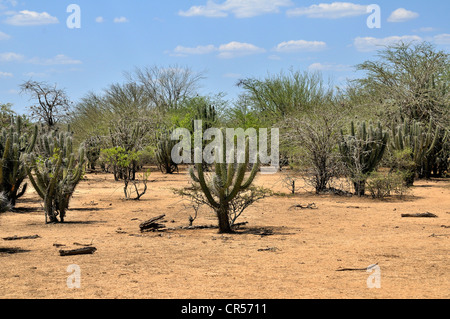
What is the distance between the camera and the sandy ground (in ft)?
19.9

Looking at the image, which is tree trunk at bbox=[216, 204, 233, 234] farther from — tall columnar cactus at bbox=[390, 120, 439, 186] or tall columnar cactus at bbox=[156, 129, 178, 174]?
tall columnar cactus at bbox=[156, 129, 178, 174]

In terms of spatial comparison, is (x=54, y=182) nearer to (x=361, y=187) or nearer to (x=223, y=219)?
(x=223, y=219)

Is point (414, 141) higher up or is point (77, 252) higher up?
point (414, 141)

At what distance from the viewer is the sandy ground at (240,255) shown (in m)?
6.07

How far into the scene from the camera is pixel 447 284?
6.30m

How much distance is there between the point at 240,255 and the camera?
26.6 ft

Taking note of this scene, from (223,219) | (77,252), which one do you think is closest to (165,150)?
(223,219)

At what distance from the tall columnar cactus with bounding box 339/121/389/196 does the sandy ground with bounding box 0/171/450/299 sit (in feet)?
7.42

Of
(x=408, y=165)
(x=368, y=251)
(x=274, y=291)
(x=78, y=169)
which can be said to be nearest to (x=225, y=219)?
(x=368, y=251)

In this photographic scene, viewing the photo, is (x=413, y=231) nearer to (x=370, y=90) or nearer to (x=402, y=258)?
(x=402, y=258)

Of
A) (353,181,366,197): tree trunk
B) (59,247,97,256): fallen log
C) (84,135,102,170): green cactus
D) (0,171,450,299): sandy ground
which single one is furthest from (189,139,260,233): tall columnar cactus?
(84,135,102,170): green cactus

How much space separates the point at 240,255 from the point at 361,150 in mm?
9415

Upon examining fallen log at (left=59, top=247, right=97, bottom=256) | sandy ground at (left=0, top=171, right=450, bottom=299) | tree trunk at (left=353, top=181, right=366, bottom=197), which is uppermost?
tree trunk at (left=353, top=181, right=366, bottom=197)
